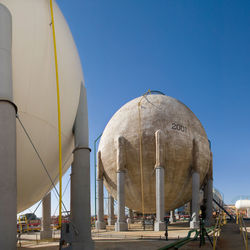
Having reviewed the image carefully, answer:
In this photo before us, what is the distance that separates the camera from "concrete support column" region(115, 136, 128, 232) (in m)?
22.9

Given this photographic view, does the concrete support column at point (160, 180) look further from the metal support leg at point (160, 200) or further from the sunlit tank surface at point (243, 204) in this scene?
the sunlit tank surface at point (243, 204)

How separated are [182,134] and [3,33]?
19.3m

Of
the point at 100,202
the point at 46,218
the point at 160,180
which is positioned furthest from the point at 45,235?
the point at 100,202

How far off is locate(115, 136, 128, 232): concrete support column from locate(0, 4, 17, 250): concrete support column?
1726 centimetres

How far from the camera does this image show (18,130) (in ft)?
24.7

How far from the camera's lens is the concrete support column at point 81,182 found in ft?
30.8

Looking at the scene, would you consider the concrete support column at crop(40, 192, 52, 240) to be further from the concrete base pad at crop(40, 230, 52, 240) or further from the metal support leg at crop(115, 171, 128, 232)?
the metal support leg at crop(115, 171, 128, 232)

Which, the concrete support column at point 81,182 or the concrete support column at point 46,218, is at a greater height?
the concrete support column at point 81,182

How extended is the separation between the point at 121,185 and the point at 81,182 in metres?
14.0

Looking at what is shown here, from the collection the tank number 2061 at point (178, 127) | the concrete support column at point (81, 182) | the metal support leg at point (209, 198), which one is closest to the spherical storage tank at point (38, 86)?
the concrete support column at point (81, 182)

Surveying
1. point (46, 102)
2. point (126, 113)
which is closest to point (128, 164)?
point (126, 113)

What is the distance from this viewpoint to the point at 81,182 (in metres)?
9.54

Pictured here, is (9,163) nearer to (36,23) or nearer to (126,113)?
(36,23)

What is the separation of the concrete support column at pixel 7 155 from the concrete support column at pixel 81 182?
3.28 meters
